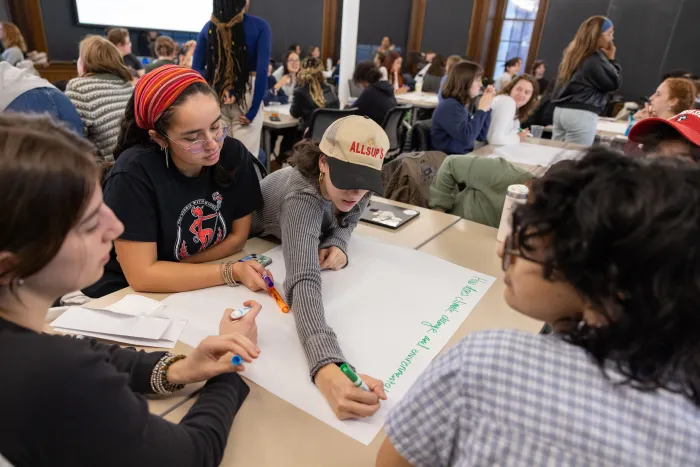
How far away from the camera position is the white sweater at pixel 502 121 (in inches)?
125

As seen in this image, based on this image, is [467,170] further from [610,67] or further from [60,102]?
[610,67]

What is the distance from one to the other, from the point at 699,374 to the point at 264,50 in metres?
2.96

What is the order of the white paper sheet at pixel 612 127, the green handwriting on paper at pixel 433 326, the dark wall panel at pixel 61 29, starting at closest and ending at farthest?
the green handwriting on paper at pixel 433 326 → the white paper sheet at pixel 612 127 → the dark wall panel at pixel 61 29

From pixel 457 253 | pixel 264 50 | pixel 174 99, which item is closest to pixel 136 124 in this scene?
pixel 174 99

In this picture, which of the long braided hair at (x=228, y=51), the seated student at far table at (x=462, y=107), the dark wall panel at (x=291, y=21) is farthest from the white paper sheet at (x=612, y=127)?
the dark wall panel at (x=291, y=21)

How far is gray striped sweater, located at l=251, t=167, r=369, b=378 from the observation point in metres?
0.94

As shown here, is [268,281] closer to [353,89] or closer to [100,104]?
[100,104]

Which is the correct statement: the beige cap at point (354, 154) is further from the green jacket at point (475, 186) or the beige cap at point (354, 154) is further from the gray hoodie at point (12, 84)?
the gray hoodie at point (12, 84)

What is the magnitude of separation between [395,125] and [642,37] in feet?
16.4

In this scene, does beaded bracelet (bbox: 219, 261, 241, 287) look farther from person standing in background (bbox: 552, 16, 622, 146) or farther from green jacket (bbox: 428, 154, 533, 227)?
person standing in background (bbox: 552, 16, 622, 146)

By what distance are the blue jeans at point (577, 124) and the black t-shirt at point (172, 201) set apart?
293 centimetres

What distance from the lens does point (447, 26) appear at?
8109mm

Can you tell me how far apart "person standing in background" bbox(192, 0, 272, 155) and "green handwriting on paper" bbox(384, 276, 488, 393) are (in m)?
2.00

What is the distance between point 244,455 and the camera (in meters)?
0.73
